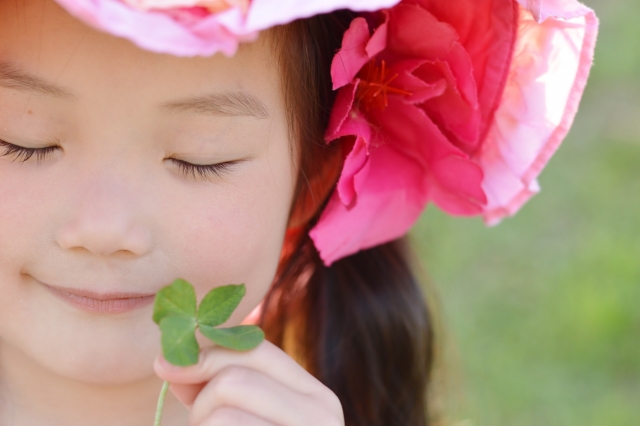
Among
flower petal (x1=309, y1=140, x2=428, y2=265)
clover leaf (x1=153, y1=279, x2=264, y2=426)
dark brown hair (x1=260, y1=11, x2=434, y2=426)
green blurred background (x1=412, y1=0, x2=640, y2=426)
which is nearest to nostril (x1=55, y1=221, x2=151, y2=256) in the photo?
clover leaf (x1=153, y1=279, x2=264, y2=426)

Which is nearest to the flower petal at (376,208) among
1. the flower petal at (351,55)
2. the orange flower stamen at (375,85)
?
the orange flower stamen at (375,85)

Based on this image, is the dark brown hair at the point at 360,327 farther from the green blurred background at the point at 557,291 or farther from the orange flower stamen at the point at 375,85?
the orange flower stamen at the point at 375,85

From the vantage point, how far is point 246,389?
111cm

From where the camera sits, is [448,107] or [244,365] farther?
[448,107]

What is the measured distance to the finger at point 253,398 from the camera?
109cm

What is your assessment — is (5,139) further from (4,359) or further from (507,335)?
(507,335)

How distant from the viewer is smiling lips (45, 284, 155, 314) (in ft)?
4.10

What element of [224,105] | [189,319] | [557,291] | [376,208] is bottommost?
[557,291]

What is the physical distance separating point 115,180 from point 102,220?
0.18 feet

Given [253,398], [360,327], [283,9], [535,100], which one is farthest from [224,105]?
[360,327]

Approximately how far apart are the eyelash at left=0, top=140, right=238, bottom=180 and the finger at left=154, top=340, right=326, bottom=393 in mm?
250

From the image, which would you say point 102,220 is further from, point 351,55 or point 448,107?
point 448,107

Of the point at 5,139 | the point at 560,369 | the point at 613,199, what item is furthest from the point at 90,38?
the point at 613,199

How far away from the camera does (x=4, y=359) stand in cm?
154
